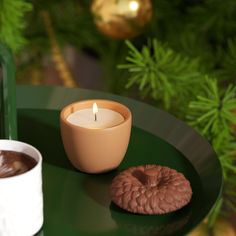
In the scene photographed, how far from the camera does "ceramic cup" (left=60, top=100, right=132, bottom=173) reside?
1.84 ft

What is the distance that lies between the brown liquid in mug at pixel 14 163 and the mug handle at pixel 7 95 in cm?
8

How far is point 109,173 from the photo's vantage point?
59 cm

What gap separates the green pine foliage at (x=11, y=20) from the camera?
81cm

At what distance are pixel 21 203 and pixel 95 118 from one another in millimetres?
153

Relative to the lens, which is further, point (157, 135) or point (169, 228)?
point (157, 135)

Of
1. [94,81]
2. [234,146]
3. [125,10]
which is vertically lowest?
[94,81]

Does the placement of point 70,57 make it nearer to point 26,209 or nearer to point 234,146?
point 234,146

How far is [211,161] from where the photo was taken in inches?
23.5

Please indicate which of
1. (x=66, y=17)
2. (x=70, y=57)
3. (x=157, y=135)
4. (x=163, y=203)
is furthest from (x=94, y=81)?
(x=163, y=203)

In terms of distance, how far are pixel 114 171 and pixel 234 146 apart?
22cm

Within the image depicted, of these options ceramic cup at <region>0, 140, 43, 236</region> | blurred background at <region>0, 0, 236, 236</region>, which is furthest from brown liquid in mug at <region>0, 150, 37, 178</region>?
blurred background at <region>0, 0, 236, 236</region>

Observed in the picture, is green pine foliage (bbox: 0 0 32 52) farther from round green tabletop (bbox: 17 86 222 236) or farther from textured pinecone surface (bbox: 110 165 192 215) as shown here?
textured pinecone surface (bbox: 110 165 192 215)

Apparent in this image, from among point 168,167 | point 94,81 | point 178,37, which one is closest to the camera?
point 168,167

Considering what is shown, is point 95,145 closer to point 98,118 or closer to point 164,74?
point 98,118
